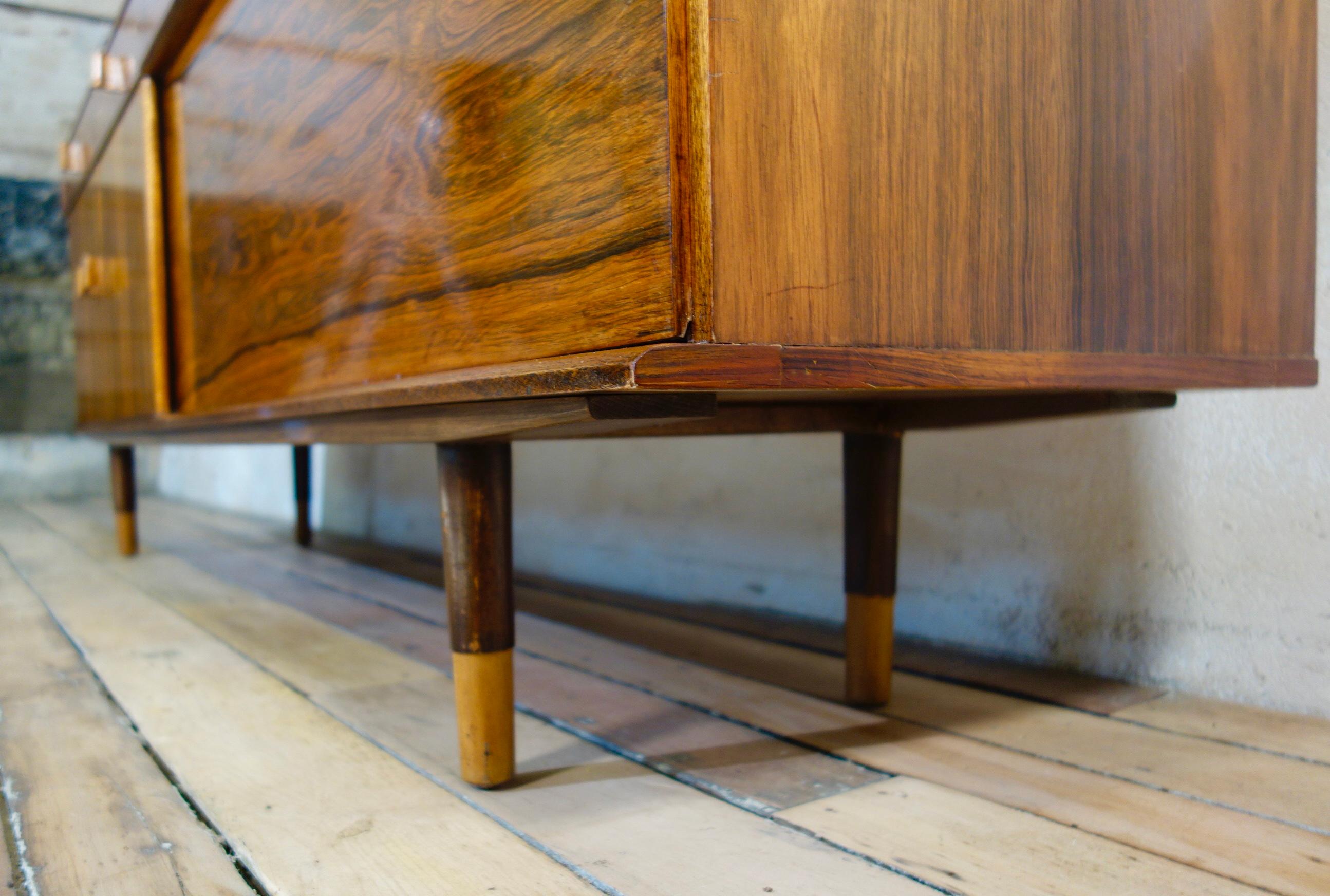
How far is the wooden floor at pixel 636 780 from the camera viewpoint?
58cm

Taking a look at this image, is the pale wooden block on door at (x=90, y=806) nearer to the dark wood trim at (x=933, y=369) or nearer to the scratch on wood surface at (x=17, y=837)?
the scratch on wood surface at (x=17, y=837)

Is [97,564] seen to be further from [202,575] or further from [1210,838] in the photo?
[1210,838]

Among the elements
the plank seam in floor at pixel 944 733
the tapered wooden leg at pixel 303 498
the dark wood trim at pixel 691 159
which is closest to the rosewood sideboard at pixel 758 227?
the dark wood trim at pixel 691 159

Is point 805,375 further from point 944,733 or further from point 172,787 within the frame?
point 172,787

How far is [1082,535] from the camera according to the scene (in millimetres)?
1029

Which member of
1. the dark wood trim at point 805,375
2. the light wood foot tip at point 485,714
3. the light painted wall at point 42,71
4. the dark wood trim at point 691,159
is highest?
the light painted wall at point 42,71

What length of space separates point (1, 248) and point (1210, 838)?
4331mm

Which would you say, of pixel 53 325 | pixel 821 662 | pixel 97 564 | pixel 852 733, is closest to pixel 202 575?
pixel 97 564

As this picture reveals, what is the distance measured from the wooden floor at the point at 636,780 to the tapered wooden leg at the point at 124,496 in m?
0.97

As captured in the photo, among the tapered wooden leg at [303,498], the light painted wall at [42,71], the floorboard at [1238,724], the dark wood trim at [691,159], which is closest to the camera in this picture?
the dark wood trim at [691,159]

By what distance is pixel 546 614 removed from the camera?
4.65ft

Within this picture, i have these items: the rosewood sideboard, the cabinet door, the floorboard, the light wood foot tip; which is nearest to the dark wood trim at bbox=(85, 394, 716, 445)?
the rosewood sideboard

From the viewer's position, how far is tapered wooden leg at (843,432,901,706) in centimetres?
89

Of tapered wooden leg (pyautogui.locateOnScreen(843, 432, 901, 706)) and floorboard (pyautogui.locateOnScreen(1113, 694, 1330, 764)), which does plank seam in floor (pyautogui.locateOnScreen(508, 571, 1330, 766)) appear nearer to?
floorboard (pyautogui.locateOnScreen(1113, 694, 1330, 764))
